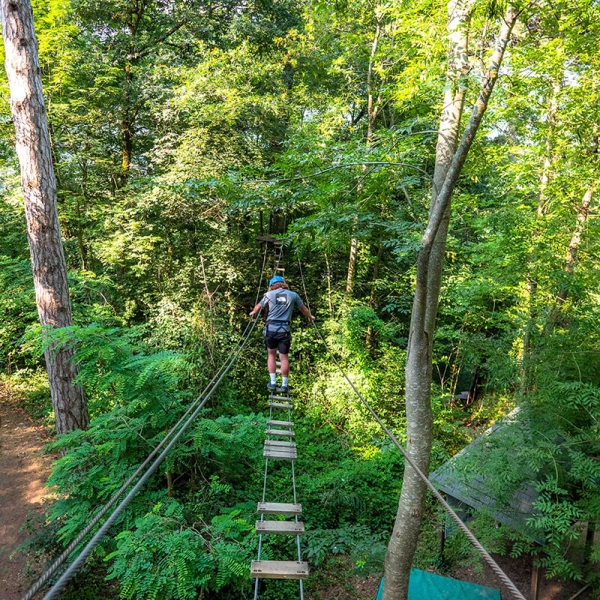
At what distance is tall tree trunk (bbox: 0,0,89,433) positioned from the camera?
3916mm

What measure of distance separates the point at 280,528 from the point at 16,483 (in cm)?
474

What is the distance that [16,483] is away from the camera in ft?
18.7

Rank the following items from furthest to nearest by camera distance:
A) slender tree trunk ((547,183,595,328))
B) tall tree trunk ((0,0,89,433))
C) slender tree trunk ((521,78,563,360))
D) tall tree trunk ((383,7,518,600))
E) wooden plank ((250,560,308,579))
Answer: slender tree trunk ((521,78,563,360))
slender tree trunk ((547,183,595,328))
tall tree trunk ((0,0,89,433))
tall tree trunk ((383,7,518,600))
wooden plank ((250,560,308,579))

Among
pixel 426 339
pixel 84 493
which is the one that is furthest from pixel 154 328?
pixel 426 339

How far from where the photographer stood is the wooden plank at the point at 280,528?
314 cm

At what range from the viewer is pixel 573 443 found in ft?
9.93

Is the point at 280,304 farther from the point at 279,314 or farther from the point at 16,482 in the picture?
the point at 16,482

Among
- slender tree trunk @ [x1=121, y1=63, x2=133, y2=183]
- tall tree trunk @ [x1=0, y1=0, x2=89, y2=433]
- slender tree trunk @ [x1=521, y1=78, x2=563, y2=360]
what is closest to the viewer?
tall tree trunk @ [x1=0, y1=0, x2=89, y2=433]

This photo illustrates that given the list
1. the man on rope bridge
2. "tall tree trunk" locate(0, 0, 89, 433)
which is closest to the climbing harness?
the man on rope bridge

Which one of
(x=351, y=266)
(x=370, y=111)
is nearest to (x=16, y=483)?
(x=351, y=266)

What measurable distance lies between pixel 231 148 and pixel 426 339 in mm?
5536

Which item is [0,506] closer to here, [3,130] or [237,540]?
[237,540]

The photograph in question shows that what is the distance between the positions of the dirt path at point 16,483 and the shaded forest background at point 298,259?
32cm

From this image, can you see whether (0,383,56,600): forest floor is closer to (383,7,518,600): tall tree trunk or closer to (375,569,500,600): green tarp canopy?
(383,7,518,600): tall tree trunk
